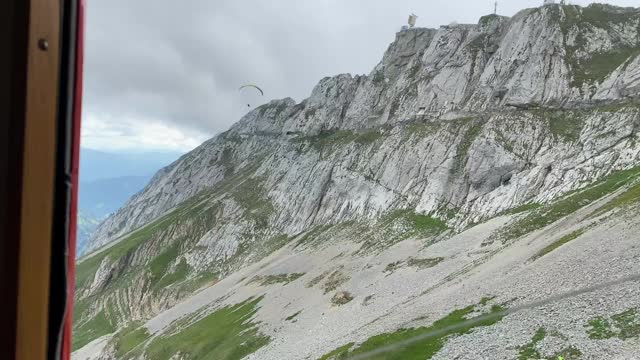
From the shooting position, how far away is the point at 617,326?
2941cm

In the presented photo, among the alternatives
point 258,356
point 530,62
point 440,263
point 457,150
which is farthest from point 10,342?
point 530,62

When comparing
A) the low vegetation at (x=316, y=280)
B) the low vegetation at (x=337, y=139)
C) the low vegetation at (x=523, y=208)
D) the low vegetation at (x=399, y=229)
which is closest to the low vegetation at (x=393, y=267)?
the low vegetation at (x=399, y=229)

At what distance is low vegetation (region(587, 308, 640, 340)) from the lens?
28.2m

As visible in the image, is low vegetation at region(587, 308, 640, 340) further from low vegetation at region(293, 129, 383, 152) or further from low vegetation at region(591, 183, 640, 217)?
low vegetation at region(293, 129, 383, 152)

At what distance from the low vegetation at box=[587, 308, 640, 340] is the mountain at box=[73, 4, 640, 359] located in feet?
0.44

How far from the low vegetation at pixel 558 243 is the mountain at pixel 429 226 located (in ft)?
0.81

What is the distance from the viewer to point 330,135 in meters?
175

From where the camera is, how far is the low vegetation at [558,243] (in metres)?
50.3

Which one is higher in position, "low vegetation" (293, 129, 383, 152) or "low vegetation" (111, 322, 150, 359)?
"low vegetation" (293, 129, 383, 152)

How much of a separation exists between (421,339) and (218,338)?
4412 centimetres

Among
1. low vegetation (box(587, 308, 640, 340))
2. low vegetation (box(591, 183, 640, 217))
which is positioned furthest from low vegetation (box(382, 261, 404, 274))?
low vegetation (box(587, 308, 640, 340))

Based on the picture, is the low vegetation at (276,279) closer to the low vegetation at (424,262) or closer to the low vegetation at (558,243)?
the low vegetation at (424,262)

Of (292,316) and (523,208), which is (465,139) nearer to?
(523,208)

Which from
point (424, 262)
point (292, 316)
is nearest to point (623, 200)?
point (424, 262)
